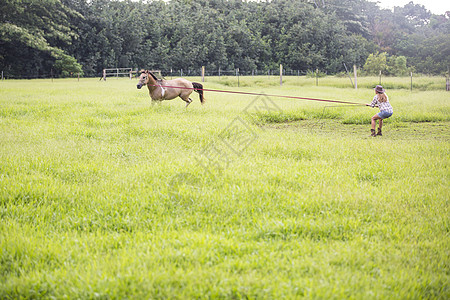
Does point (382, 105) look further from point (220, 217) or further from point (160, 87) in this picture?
point (220, 217)

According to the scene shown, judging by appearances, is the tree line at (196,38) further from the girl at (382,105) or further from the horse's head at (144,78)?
the girl at (382,105)

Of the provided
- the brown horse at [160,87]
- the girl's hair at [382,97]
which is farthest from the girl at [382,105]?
the brown horse at [160,87]

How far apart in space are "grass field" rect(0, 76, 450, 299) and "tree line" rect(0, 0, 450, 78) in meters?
36.8

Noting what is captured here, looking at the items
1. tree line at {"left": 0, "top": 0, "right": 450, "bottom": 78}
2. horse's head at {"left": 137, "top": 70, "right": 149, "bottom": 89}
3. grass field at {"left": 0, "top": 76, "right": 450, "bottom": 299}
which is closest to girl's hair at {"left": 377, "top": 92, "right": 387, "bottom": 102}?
grass field at {"left": 0, "top": 76, "right": 450, "bottom": 299}

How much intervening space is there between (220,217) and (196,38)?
2213 inches

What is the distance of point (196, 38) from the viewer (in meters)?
57.1

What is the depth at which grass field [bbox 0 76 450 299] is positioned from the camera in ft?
10.4

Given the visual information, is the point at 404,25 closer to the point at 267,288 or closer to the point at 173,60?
the point at 173,60

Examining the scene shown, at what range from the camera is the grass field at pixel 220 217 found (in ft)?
10.4

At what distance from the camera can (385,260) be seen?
3.53 m

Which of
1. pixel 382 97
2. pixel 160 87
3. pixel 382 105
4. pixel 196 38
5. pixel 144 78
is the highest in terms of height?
pixel 196 38

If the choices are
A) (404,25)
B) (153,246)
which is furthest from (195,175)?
(404,25)

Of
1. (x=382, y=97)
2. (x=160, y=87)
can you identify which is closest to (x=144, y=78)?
(x=160, y=87)

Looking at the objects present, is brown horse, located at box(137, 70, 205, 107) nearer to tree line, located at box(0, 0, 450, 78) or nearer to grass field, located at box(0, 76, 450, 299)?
grass field, located at box(0, 76, 450, 299)
